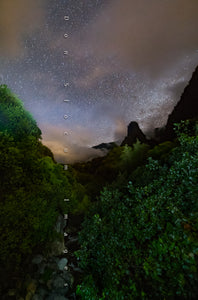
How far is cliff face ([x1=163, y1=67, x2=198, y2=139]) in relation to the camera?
34653 mm

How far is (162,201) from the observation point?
271 centimetres

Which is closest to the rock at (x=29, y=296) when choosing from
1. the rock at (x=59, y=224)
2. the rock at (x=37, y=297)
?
the rock at (x=37, y=297)

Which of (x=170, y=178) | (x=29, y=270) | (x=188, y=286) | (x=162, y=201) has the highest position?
(x=170, y=178)

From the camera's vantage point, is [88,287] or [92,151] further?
[92,151]

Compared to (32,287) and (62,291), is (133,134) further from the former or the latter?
(32,287)

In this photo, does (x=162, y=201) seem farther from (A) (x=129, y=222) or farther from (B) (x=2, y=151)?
(B) (x=2, y=151)

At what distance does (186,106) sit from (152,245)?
131 feet

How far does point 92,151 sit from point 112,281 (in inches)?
2068

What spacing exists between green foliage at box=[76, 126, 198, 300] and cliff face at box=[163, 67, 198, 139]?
116 ft

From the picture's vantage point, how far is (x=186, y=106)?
1421 inches

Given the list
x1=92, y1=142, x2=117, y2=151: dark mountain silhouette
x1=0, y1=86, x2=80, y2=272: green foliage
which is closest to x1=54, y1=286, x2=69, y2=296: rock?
x1=0, y1=86, x2=80, y2=272: green foliage

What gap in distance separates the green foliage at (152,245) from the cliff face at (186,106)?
35500 millimetres

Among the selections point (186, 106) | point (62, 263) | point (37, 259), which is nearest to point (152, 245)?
point (37, 259)

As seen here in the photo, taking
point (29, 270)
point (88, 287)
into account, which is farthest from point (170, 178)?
point (29, 270)
